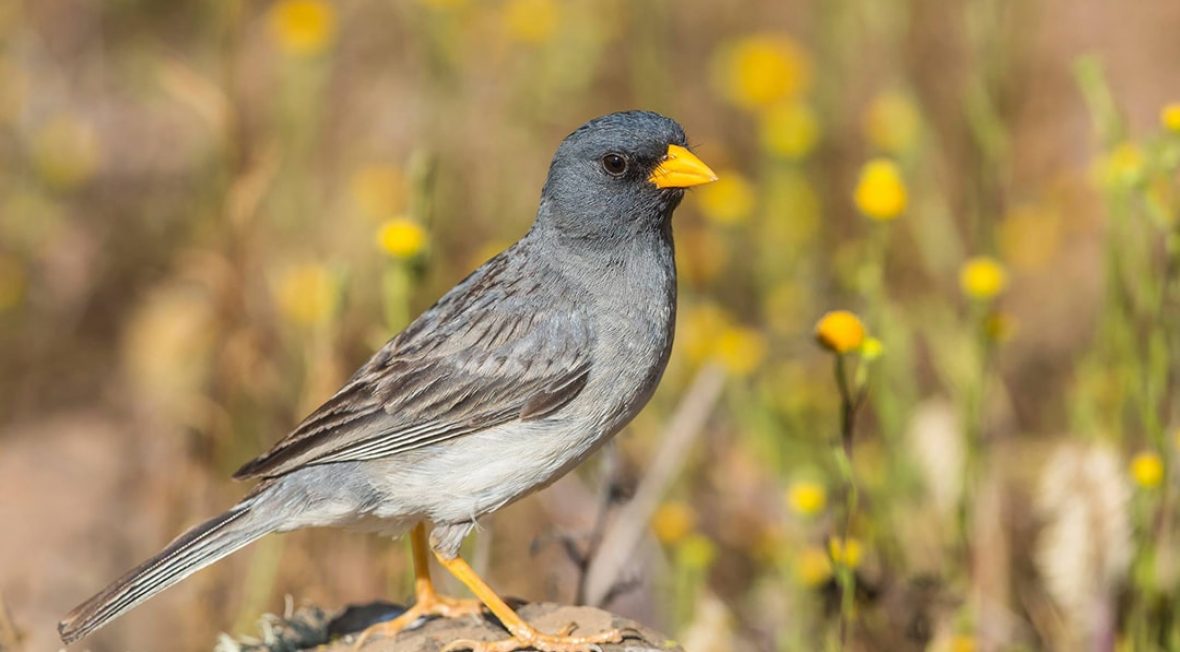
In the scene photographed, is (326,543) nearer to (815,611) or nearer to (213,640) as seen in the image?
(213,640)

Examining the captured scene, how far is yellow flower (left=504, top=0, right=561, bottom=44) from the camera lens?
25.7ft

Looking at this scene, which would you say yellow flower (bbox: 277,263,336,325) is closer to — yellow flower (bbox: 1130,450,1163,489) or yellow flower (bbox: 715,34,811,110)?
yellow flower (bbox: 715,34,811,110)

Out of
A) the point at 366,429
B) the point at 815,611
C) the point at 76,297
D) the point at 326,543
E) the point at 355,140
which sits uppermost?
the point at 355,140

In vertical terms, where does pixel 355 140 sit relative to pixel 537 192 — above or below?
above

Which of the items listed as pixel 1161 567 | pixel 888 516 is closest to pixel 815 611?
pixel 888 516

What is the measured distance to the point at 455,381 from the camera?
463cm

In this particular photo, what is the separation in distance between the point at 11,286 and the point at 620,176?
4488mm

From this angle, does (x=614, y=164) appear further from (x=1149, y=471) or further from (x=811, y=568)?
(x=1149, y=471)

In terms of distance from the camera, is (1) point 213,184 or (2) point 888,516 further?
(1) point 213,184

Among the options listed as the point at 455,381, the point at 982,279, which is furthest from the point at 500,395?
the point at 982,279

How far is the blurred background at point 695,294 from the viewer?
5.13 meters

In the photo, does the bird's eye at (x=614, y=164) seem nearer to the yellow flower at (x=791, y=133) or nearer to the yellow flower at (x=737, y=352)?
the yellow flower at (x=737, y=352)

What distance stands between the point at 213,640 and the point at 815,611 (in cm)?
241

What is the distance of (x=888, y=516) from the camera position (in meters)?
5.91
